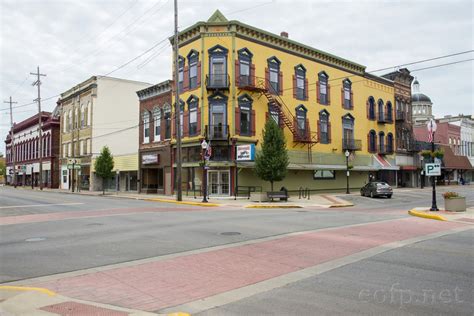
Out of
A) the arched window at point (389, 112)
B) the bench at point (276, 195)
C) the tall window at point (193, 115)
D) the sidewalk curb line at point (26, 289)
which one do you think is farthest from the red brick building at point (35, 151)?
the sidewalk curb line at point (26, 289)

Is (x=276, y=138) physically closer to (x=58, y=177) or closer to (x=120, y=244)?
(x=120, y=244)

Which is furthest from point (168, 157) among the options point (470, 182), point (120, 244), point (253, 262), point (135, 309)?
point (470, 182)

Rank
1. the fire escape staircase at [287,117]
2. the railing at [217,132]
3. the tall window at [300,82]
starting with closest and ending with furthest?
the railing at [217,132]
the fire escape staircase at [287,117]
the tall window at [300,82]

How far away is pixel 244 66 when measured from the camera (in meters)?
32.0

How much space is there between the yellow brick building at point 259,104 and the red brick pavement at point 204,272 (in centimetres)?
1970

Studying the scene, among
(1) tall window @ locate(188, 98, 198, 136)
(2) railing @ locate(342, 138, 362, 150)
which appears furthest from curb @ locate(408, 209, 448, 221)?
(2) railing @ locate(342, 138, 362, 150)

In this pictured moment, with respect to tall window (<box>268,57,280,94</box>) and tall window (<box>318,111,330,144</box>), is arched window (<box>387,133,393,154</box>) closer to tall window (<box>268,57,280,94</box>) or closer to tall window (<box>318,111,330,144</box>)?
tall window (<box>318,111,330,144</box>)

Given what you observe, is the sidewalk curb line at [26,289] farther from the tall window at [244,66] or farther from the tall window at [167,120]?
the tall window at [167,120]

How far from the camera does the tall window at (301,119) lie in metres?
35.8

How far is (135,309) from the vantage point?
17.2 feet

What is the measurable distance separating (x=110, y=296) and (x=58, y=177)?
2279 inches

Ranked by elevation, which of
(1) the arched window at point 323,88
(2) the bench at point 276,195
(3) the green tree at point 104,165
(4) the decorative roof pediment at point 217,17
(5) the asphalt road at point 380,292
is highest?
(4) the decorative roof pediment at point 217,17

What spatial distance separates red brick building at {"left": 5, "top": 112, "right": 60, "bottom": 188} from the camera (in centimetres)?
5831

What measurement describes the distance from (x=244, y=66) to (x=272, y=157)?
29.6 feet
